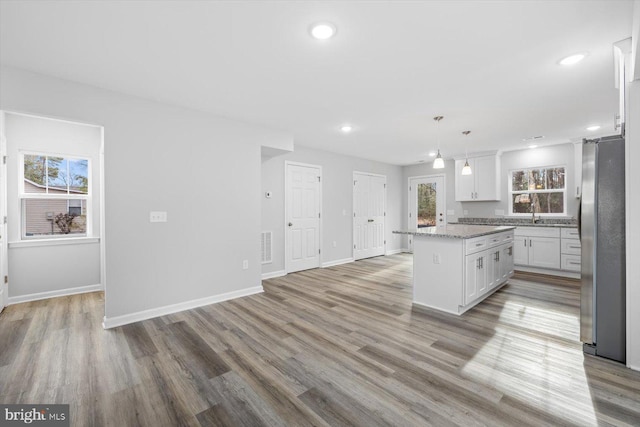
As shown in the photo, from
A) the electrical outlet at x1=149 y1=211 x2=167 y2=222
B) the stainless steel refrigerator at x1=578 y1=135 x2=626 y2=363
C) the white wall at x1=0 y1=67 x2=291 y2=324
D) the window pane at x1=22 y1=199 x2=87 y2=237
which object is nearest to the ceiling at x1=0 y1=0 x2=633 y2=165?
the white wall at x1=0 y1=67 x2=291 y2=324

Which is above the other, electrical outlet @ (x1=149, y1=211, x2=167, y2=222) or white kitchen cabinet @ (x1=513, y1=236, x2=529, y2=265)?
electrical outlet @ (x1=149, y1=211, x2=167, y2=222)

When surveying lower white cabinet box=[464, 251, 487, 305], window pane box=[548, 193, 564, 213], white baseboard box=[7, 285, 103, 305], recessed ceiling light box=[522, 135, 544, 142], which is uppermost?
recessed ceiling light box=[522, 135, 544, 142]

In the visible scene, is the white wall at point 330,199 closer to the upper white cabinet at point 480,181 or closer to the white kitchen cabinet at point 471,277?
the upper white cabinet at point 480,181

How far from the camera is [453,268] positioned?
3275mm

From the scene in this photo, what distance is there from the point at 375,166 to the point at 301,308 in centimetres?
481

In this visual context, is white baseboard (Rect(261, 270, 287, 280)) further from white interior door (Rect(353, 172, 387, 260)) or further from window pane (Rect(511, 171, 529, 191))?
window pane (Rect(511, 171, 529, 191))

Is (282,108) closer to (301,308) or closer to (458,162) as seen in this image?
(301,308)

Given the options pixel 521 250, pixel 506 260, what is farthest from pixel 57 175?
pixel 521 250

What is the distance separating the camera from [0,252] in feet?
11.1

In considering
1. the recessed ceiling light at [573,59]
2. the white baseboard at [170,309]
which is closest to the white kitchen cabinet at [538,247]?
the recessed ceiling light at [573,59]

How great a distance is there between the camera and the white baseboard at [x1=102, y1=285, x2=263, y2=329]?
9.88 feet

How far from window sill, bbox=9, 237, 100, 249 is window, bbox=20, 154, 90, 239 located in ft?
0.46

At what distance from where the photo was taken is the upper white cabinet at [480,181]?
6.11 metres

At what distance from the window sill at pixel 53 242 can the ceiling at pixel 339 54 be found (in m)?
2.54
